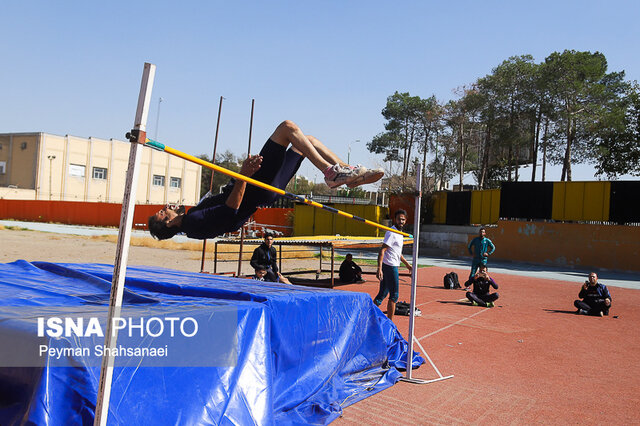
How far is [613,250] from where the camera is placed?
64.2 feet

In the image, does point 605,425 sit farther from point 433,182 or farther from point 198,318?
point 433,182

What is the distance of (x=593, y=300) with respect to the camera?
33.1 feet

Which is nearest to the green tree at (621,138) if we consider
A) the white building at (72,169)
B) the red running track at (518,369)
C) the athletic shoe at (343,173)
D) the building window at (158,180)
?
the red running track at (518,369)

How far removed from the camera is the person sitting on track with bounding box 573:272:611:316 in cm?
1002

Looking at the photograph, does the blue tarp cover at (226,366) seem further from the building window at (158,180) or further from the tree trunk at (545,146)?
the building window at (158,180)

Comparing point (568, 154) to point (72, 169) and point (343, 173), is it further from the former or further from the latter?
point (72, 169)

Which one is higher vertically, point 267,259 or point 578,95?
point 578,95

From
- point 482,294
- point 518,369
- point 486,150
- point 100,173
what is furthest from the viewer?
point 100,173

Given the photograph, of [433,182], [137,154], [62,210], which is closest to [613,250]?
[433,182]

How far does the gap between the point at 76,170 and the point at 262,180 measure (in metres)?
44.7

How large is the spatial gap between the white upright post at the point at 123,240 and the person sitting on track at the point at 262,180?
5.56ft

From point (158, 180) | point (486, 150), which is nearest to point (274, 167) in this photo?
point (486, 150)

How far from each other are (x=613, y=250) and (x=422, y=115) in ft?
60.6

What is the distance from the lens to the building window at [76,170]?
43656mm
